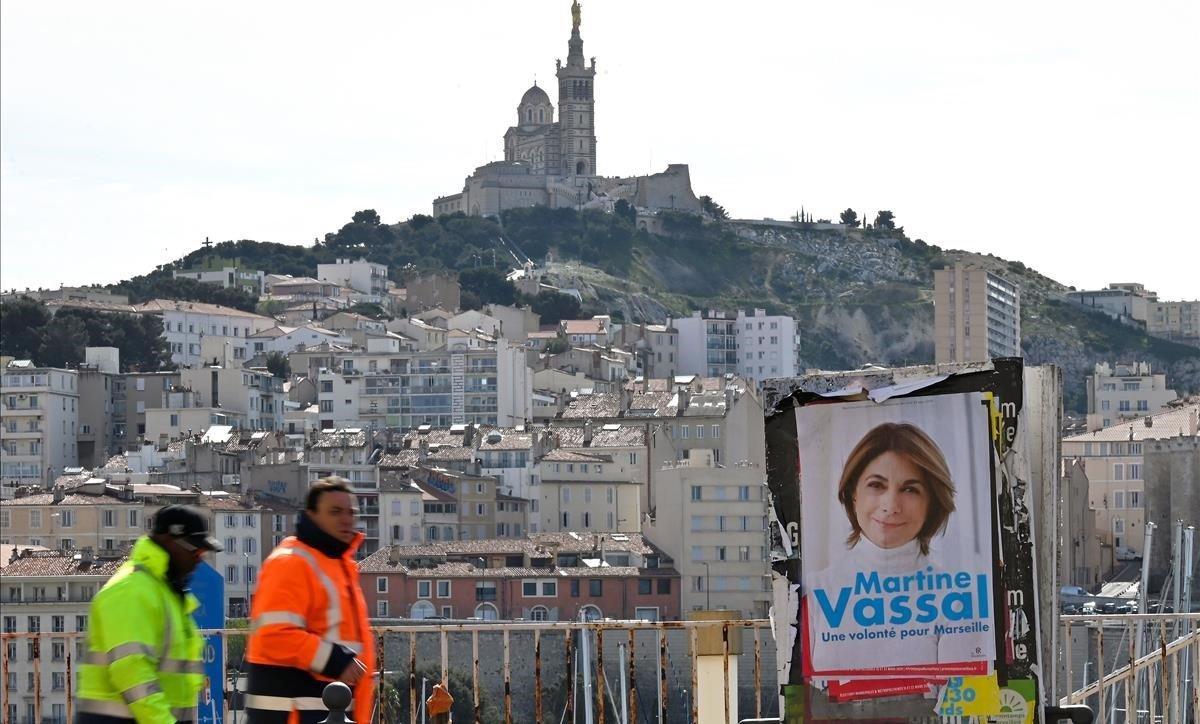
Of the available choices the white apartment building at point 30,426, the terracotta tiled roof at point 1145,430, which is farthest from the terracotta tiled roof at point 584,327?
the terracotta tiled roof at point 1145,430

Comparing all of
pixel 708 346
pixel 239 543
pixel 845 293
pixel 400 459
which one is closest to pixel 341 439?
pixel 400 459

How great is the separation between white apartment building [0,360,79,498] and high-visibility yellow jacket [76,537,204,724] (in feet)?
276

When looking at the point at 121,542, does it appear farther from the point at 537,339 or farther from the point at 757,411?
the point at 537,339

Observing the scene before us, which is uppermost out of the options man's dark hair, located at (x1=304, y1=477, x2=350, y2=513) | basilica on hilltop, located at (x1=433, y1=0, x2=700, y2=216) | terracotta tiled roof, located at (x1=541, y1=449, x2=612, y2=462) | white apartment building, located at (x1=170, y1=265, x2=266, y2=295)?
basilica on hilltop, located at (x1=433, y1=0, x2=700, y2=216)

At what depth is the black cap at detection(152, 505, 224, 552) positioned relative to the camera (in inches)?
287

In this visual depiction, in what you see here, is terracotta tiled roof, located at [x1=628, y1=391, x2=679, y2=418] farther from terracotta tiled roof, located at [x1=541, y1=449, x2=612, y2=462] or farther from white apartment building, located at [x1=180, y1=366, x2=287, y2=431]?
white apartment building, located at [x1=180, y1=366, x2=287, y2=431]

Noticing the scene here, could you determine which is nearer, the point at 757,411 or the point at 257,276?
the point at 757,411

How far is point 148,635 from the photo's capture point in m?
7.20

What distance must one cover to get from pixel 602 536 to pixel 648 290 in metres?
87.3

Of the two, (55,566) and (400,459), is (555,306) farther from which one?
(55,566)

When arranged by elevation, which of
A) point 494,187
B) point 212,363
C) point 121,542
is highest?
point 494,187

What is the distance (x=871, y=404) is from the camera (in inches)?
360

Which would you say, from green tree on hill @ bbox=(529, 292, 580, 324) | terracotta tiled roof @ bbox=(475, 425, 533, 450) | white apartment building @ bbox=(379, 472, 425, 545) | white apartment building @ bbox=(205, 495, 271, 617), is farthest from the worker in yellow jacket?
green tree on hill @ bbox=(529, 292, 580, 324)

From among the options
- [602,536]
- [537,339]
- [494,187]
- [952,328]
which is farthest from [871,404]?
[494,187]
